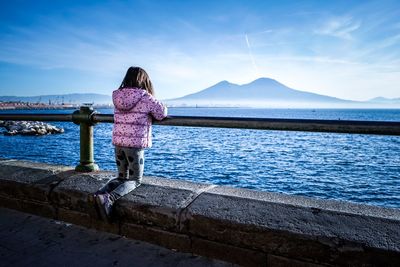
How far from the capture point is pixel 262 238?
189cm

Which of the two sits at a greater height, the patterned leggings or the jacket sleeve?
the jacket sleeve

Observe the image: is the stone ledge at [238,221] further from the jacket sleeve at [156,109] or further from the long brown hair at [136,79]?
the long brown hair at [136,79]

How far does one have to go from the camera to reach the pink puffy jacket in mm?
2643

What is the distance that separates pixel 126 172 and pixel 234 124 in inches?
47.7

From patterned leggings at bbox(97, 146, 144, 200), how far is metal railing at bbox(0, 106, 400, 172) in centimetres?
35

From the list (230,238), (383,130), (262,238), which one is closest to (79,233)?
(230,238)

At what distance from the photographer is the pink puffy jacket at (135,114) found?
2643 millimetres

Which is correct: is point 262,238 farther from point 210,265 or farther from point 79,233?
point 79,233

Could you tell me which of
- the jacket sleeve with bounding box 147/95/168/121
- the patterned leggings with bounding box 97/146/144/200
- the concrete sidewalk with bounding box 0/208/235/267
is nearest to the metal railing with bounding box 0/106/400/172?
the jacket sleeve with bounding box 147/95/168/121

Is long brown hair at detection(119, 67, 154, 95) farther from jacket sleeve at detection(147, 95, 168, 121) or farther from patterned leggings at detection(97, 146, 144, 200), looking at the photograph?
patterned leggings at detection(97, 146, 144, 200)

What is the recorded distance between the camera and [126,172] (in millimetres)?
2832

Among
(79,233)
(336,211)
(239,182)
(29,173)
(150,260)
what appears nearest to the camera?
(336,211)

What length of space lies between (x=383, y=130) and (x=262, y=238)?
1020 millimetres

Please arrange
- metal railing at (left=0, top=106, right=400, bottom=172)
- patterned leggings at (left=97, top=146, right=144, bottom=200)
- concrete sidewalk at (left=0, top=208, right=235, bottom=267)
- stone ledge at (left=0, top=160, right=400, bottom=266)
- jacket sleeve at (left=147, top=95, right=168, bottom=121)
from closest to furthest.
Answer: stone ledge at (left=0, top=160, right=400, bottom=266)
metal railing at (left=0, top=106, right=400, bottom=172)
concrete sidewalk at (left=0, top=208, right=235, bottom=267)
patterned leggings at (left=97, top=146, right=144, bottom=200)
jacket sleeve at (left=147, top=95, right=168, bottom=121)
